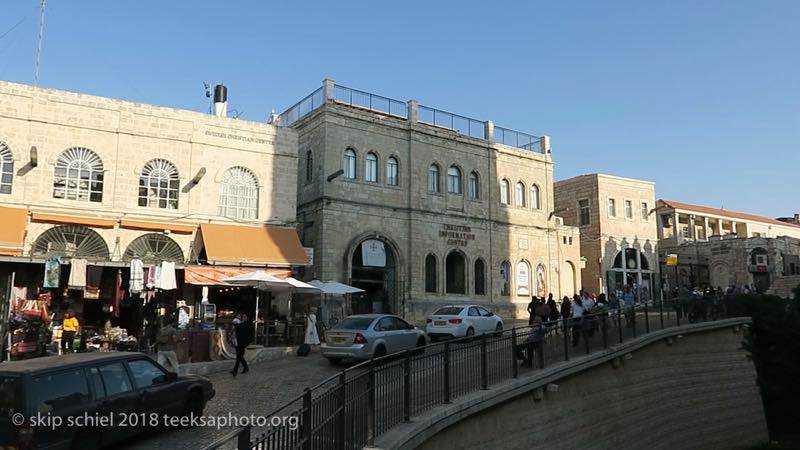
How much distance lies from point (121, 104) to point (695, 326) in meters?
22.0

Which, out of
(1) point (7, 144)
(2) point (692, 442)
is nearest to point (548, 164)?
(2) point (692, 442)

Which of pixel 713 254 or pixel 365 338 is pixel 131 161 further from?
pixel 713 254

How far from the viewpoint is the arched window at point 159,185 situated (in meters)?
22.1

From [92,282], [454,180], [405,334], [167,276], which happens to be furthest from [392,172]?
[92,282]

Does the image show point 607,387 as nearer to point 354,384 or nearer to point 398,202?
point 354,384

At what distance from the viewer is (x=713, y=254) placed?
48812 millimetres

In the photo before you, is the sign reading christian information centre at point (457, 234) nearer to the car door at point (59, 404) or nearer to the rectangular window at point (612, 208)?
the rectangular window at point (612, 208)

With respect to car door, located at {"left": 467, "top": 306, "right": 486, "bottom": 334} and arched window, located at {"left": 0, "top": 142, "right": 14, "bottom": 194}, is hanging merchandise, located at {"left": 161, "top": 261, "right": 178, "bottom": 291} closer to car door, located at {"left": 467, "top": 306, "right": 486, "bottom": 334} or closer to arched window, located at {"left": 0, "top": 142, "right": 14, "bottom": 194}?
arched window, located at {"left": 0, "top": 142, "right": 14, "bottom": 194}

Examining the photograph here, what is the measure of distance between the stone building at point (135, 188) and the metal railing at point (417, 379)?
39.0ft

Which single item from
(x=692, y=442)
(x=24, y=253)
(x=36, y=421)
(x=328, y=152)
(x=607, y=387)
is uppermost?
(x=328, y=152)

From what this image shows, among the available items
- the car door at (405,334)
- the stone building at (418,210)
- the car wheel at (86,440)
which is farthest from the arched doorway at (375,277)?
the car wheel at (86,440)

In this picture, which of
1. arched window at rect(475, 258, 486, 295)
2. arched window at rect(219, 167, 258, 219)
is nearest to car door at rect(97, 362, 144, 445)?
arched window at rect(219, 167, 258, 219)

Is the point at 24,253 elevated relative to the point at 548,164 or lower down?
lower down

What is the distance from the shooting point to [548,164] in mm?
36219
